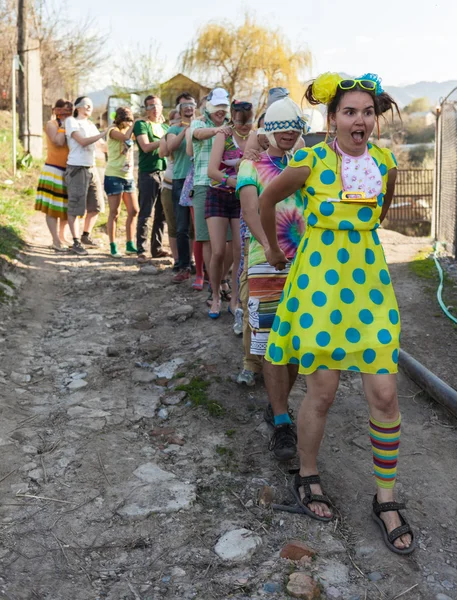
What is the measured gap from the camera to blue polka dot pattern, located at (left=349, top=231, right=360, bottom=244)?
118 inches

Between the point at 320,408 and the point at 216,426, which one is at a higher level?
the point at 320,408

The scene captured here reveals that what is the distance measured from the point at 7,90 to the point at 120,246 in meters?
15.3

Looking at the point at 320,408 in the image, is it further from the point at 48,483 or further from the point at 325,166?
the point at 48,483

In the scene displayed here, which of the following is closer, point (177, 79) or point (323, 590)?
point (323, 590)

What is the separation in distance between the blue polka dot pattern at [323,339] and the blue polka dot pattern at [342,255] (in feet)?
1.03

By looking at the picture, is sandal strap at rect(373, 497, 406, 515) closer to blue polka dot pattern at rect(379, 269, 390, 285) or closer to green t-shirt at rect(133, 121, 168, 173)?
blue polka dot pattern at rect(379, 269, 390, 285)

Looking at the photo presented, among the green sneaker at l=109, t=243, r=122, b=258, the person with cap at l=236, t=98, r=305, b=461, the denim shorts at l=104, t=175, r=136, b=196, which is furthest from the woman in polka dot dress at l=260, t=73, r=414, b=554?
the green sneaker at l=109, t=243, r=122, b=258

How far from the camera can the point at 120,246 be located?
10.0 meters

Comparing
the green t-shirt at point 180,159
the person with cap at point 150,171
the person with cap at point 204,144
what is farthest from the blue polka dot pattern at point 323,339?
the person with cap at point 150,171

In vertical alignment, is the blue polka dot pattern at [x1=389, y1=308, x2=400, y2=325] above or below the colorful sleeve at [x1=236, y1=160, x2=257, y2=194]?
below

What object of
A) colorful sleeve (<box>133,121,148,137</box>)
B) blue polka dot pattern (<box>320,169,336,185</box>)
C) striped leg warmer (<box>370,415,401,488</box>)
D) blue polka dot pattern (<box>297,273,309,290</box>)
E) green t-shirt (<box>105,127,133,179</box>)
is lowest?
striped leg warmer (<box>370,415,401,488</box>)

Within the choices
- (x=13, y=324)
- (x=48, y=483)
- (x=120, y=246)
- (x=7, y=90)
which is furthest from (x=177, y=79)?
(x=48, y=483)

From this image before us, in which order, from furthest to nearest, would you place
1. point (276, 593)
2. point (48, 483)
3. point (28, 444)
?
point (28, 444)
point (48, 483)
point (276, 593)

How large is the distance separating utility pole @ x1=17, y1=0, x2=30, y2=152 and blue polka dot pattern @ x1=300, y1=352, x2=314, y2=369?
1410cm
